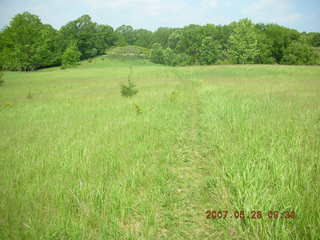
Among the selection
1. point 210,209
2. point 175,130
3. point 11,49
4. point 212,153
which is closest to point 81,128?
point 175,130

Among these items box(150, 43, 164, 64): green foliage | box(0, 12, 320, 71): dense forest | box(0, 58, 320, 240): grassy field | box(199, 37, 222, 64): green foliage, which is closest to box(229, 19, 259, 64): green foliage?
box(0, 12, 320, 71): dense forest

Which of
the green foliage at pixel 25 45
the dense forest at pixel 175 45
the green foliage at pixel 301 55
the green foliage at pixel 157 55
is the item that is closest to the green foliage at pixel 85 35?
the dense forest at pixel 175 45

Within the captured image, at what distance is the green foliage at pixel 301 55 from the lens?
207 ft

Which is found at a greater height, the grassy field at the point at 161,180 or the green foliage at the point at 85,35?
the green foliage at the point at 85,35

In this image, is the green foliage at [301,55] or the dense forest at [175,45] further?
the green foliage at [301,55]

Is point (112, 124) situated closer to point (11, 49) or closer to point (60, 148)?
point (60, 148)

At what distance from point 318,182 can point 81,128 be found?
289 inches

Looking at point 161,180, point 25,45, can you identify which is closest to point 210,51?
point 25,45

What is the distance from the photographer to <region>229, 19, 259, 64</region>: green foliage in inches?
2552

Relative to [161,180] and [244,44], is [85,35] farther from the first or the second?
[161,180]

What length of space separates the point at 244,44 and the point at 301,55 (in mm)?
20740

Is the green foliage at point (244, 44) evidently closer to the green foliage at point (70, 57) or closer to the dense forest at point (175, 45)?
the dense forest at point (175, 45)

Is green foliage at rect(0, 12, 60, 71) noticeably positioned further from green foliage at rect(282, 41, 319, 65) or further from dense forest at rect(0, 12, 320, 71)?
green foliage at rect(282, 41, 319, 65)

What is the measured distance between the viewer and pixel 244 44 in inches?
2557
